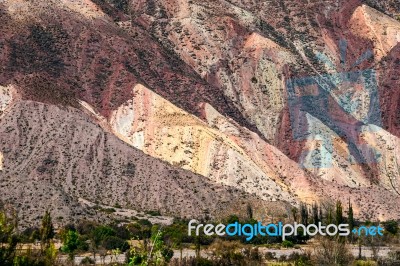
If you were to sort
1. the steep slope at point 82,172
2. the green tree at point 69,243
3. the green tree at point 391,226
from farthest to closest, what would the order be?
the green tree at point 391,226 → the steep slope at point 82,172 → the green tree at point 69,243

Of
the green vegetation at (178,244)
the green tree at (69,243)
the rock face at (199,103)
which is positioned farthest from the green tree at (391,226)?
the green tree at (69,243)

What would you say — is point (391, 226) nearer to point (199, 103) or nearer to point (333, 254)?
point (199, 103)

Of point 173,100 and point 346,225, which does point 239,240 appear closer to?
point 346,225

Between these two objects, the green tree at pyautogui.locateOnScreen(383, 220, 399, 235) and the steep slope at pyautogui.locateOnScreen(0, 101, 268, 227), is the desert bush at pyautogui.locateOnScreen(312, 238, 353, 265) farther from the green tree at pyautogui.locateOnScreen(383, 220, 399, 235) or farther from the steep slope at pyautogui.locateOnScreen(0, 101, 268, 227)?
the steep slope at pyautogui.locateOnScreen(0, 101, 268, 227)

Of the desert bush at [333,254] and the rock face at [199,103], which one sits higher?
the rock face at [199,103]

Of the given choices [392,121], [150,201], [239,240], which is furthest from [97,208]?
[392,121]

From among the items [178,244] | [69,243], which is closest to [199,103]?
[178,244]

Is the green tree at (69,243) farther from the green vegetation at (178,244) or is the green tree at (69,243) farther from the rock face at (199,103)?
the rock face at (199,103)

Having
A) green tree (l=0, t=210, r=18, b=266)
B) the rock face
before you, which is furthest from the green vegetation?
the rock face

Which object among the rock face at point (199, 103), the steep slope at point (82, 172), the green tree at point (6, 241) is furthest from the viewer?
the rock face at point (199, 103)
